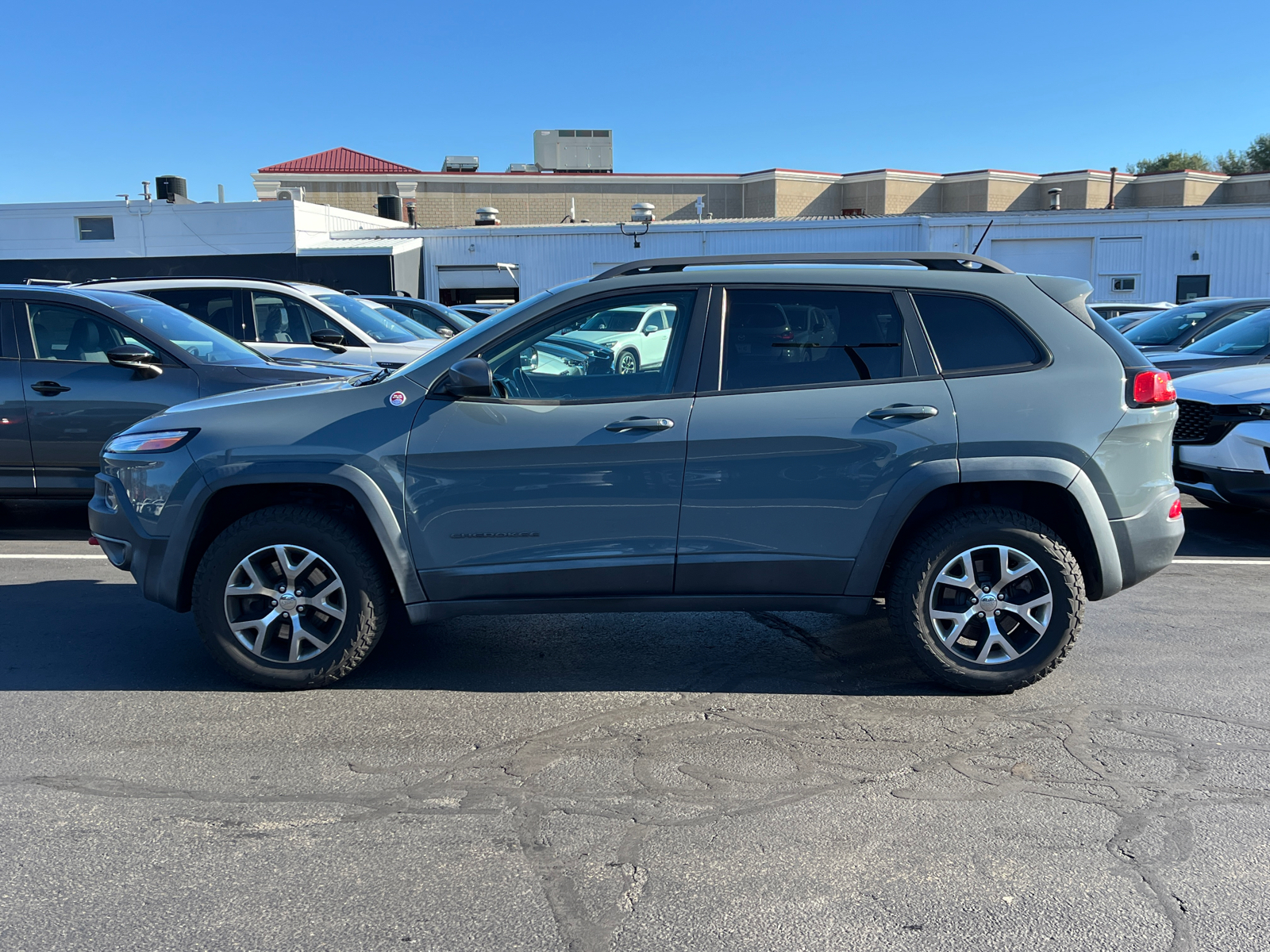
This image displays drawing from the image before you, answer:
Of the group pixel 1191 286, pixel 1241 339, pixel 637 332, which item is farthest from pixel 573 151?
pixel 637 332

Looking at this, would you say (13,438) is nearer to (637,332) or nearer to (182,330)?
(182,330)

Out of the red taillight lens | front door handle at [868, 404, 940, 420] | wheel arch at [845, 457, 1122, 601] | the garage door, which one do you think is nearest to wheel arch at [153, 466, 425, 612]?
wheel arch at [845, 457, 1122, 601]

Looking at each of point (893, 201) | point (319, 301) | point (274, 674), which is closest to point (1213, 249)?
point (893, 201)

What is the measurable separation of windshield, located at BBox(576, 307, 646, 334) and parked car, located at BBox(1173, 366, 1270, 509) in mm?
4233

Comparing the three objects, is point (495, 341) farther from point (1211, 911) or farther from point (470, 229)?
point (470, 229)

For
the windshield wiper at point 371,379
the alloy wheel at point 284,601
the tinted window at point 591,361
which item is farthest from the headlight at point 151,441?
the tinted window at point 591,361

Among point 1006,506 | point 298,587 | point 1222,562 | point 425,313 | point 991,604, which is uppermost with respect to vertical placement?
point 425,313

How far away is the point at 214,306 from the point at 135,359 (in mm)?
3309

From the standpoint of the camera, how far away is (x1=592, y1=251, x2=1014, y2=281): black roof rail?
4.50m

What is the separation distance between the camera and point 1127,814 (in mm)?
3354

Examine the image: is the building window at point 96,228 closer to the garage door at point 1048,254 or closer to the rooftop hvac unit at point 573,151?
the rooftop hvac unit at point 573,151

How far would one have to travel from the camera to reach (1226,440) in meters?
6.95

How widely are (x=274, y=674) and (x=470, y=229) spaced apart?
27.3 meters

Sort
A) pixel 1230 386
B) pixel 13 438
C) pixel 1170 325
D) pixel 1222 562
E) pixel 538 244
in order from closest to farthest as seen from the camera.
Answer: pixel 1222 562 → pixel 1230 386 → pixel 13 438 → pixel 1170 325 → pixel 538 244
